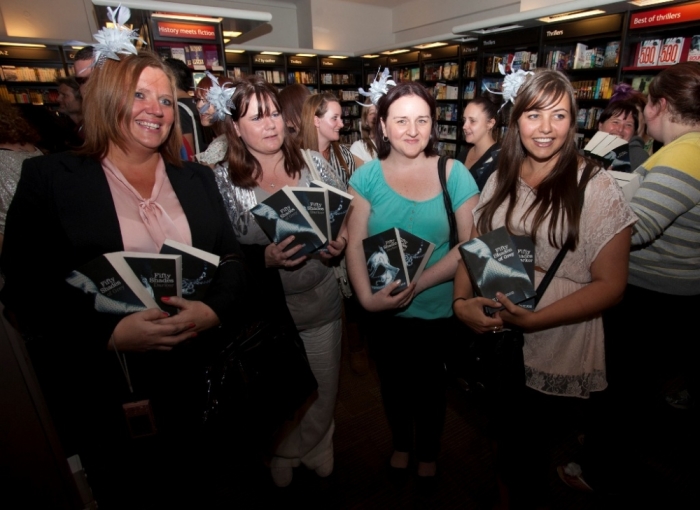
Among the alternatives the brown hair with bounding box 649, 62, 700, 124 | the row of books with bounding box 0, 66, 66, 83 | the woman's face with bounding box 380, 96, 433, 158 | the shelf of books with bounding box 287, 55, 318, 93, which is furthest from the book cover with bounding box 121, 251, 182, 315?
the shelf of books with bounding box 287, 55, 318, 93

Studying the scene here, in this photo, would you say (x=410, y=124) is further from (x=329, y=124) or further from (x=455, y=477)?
(x=455, y=477)

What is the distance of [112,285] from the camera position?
0.95 m

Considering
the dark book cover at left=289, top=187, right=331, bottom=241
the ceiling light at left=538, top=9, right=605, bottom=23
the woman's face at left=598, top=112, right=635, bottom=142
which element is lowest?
the dark book cover at left=289, top=187, right=331, bottom=241

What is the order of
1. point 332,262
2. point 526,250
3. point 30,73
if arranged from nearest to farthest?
1. point 526,250
2. point 332,262
3. point 30,73

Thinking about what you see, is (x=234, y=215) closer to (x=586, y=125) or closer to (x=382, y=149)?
(x=382, y=149)

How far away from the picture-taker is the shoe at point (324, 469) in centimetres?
191

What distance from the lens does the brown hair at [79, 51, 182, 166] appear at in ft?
3.42

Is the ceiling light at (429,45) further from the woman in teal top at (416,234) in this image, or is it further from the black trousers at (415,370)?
the black trousers at (415,370)

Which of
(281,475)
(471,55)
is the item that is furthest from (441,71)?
(281,475)

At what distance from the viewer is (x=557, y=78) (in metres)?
1.19

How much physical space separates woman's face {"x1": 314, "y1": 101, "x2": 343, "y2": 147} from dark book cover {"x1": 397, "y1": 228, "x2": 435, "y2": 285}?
1.69 m

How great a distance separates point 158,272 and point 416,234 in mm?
962

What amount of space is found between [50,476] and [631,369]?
192 cm

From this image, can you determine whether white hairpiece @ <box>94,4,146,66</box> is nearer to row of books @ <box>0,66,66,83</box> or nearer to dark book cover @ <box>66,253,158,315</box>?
dark book cover @ <box>66,253,158,315</box>
